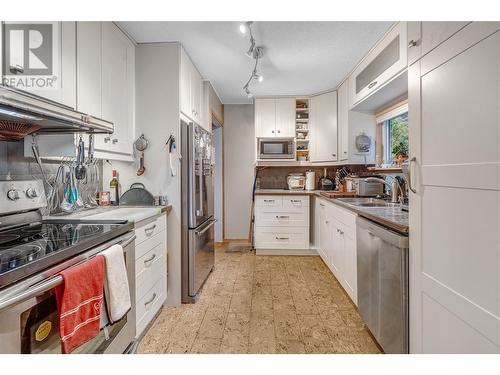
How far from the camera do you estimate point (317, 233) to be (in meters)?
3.67

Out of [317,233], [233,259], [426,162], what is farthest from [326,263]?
[426,162]

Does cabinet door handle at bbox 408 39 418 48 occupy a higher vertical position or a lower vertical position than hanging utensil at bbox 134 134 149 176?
higher

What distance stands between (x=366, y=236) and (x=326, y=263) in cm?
154

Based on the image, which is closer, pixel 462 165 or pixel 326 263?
pixel 462 165

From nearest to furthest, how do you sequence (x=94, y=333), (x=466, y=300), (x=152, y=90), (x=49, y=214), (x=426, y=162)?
1. (x=466, y=300)
2. (x=94, y=333)
3. (x=426, y=162)
4. (x=49, y=214)
5. (x=152, y=90)

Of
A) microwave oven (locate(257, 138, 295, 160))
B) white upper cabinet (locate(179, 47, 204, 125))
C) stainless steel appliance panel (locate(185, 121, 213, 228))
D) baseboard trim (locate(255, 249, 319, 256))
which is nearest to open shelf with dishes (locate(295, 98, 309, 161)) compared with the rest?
microwave oven (locate(257, 138, 295, 160))

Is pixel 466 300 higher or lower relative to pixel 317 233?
higher

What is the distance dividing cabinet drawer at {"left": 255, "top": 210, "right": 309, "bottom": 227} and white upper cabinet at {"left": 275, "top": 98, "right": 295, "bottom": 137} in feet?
4.04

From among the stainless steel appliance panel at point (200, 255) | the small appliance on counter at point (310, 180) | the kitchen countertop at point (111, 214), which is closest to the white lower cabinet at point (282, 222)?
the small appliance on counter at point (310, 180)

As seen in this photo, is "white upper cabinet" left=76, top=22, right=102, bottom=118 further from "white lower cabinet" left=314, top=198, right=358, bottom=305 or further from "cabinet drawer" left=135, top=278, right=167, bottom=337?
"white lower cabinet" left=314, top=198, right=358, bottom=305

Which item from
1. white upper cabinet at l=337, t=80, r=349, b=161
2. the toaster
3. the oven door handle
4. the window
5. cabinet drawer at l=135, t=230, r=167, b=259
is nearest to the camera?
the oven door handle

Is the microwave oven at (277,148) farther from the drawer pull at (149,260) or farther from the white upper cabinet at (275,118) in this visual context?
the drawer pull at (149,260)

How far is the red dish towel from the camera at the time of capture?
958mm

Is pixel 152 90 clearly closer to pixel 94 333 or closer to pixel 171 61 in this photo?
pixel 171 61
